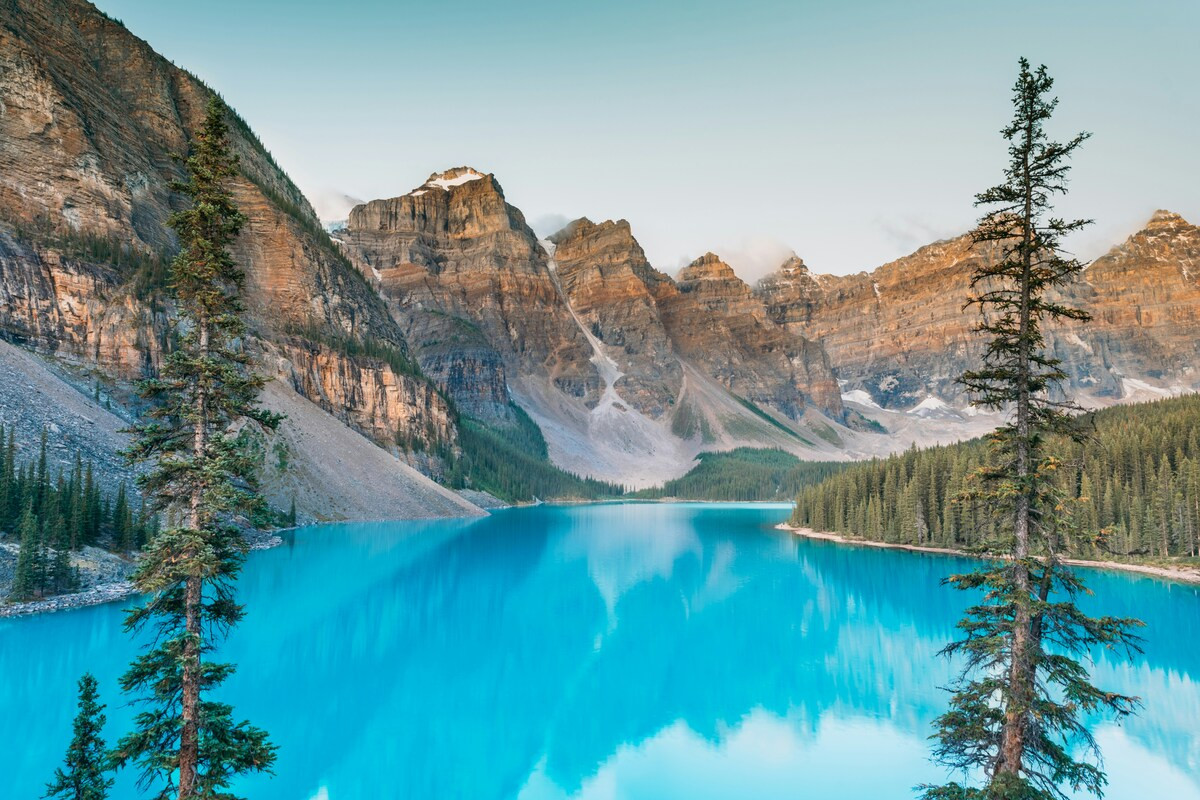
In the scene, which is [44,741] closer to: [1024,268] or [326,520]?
[1024,268]

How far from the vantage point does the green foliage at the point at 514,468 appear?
12431 centimetres

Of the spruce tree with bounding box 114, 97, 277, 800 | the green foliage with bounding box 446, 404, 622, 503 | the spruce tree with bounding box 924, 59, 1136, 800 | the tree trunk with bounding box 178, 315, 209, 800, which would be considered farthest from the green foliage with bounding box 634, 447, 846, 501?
the tree trunk with bounding box 178, 315, 209, 800

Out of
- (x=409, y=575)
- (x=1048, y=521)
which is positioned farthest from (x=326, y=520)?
(x=1048, y=521)

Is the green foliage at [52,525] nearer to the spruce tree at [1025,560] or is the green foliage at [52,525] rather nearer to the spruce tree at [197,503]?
the spruce tree at [197,503]

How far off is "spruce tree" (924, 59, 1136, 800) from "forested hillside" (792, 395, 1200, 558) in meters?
33.6

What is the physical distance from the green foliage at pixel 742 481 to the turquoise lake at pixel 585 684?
125157mm

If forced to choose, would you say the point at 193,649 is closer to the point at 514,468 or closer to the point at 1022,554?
the point at 1022,554

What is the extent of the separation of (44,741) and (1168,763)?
27120 mm

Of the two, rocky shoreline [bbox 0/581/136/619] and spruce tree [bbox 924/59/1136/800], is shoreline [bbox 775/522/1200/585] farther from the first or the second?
rocky shoreline [bbox 0/581/136/619]

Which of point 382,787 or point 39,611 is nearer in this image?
point 382,787

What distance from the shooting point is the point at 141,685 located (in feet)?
31.6

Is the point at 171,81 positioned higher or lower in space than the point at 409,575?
higher

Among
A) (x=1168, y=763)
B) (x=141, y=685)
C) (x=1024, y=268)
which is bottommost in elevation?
(x=1168, y=763)

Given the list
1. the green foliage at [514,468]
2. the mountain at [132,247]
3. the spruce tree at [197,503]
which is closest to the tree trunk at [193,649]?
the spruce tree at [197,503]
